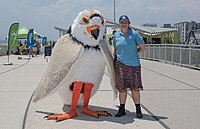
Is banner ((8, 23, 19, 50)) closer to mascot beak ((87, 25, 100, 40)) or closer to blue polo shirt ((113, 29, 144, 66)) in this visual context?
mascot beak ((87, 25, 100, 40))

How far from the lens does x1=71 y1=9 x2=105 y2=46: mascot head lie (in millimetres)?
5652

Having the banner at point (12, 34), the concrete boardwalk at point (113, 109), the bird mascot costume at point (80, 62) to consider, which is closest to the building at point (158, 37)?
the banner at point (12, 34)

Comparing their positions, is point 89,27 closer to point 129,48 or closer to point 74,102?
point 129,48

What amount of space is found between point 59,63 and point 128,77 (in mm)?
1281

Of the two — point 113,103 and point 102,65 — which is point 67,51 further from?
point 113,103

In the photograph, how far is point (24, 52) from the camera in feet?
107

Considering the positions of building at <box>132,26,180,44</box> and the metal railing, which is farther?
building at <box>132,26,180,44</box>

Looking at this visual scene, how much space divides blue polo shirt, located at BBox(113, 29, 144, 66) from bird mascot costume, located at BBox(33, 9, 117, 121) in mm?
335

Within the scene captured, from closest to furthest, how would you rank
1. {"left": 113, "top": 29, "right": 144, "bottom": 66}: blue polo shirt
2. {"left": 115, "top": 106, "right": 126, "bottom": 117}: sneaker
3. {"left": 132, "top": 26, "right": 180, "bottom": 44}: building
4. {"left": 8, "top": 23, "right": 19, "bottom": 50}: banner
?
{"left": 113, "top": 29, "right": 144, "bottom": 66}: blue polo shirt
{"left": 115, "top": 106, "right": 126, "bottom": 117}: sneaker
{"left": 8, "top": 23, "right": 19, "bottom": 50}: banner
{"left": 132, "top": 26, "right": 180, "bottom": 44}: building

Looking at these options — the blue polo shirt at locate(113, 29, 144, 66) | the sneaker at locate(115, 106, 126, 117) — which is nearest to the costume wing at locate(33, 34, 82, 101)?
the blue polo shirt at locate(113, 29, 144, 66)

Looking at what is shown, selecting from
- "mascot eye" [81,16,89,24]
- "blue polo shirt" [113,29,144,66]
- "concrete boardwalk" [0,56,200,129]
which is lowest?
"concrete boardwalk" [0,56,200,129]

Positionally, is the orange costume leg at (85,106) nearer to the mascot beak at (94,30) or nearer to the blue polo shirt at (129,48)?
the blue polo shirt at (129,48)

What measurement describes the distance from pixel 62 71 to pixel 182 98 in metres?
3.29

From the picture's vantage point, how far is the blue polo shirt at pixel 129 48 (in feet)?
18.2
